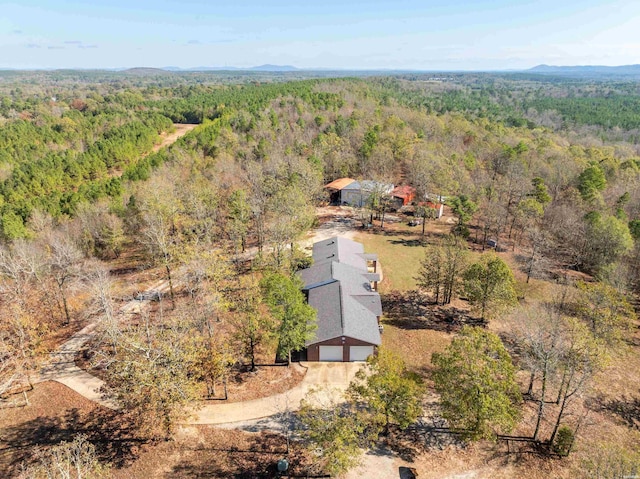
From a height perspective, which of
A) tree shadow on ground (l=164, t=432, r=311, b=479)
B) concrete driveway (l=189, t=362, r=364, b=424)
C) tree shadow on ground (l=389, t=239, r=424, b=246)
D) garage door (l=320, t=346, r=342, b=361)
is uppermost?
tree shadow on ground (l=389, t=239, r=424, b=246)

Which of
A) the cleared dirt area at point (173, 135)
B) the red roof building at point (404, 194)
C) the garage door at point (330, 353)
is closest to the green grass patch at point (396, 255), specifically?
the red roof building at point (404, 194)

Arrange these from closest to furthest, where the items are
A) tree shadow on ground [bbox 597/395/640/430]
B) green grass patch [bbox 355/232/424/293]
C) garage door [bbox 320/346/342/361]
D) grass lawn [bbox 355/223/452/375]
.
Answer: tree shadow on ground [bbox 597/395/640/430], garage door [bbox 320/346/342/361], grass lawn [bbox 355/223/452/375], green grass patch [bbox 355/232/424/293]

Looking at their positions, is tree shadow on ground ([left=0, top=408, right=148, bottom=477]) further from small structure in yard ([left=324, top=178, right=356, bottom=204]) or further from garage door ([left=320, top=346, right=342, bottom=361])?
small structure in yard ([left=324, top=178, right=356, bottom=204])

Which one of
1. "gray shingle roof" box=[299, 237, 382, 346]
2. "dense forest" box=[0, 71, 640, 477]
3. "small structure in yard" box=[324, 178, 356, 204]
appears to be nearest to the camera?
"dense forest" box=[0, 71, 640, 477]

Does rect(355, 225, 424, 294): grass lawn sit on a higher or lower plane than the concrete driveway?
higher

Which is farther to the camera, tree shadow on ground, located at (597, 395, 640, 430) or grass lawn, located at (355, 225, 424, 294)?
grass lawn, located at (355, 225, 424, 294)

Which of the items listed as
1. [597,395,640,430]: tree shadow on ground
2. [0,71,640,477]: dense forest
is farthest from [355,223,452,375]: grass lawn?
[597,395,640,430]: tree shadow on ground

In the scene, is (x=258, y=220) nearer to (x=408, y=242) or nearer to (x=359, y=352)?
(x=408, y=242)
